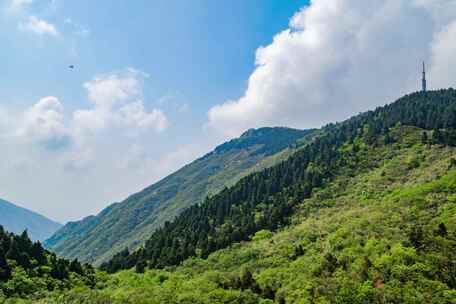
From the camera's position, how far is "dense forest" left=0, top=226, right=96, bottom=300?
63.7 meters

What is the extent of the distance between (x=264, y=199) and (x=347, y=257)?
69.2 metres

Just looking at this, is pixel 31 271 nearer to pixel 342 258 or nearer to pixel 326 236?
pixel 342 258

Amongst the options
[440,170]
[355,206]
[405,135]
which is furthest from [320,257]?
[405,135]

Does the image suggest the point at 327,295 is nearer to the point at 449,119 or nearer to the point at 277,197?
the point at 277,197

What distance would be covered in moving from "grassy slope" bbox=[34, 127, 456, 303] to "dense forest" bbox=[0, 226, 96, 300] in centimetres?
536

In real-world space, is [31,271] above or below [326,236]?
below

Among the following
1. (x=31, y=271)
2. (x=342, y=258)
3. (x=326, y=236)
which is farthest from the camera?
(x=326, y=236)

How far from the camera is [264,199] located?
13562 centimetres

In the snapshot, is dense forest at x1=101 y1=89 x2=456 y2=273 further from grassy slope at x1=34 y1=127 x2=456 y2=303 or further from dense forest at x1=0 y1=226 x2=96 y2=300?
dense forest at x1=0 y1=226 x2=96 y2=300

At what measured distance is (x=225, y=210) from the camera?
134250mm

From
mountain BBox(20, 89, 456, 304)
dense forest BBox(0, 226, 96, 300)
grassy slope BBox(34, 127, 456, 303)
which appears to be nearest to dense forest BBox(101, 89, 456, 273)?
mountain BBox(20, 89, 456, 304)

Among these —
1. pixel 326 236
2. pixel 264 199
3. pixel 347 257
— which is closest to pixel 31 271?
pixel 347 257

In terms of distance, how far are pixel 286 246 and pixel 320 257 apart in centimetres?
1497

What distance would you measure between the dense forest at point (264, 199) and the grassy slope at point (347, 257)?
5237 millimetres
